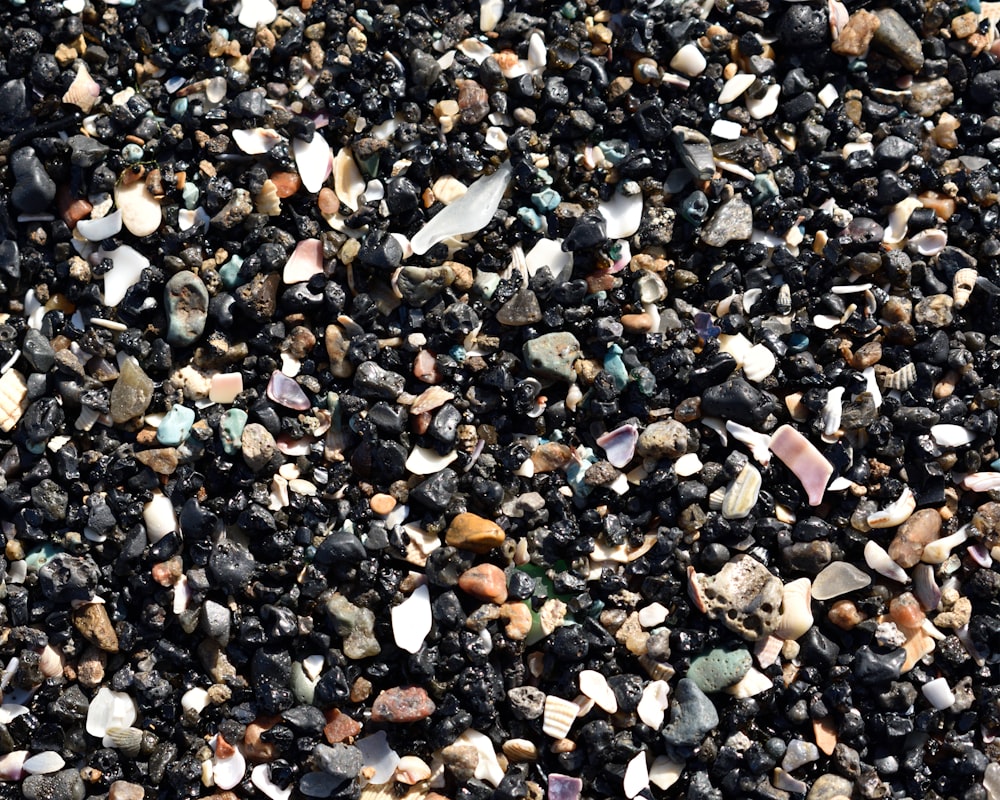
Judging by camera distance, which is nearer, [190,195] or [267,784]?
[267,784]

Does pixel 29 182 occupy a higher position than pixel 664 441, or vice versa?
pixel 29 182

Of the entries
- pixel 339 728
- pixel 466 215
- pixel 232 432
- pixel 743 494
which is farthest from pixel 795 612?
pixel 232 432

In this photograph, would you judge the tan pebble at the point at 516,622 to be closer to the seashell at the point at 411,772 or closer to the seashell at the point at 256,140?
the seashell at the point at 411,772

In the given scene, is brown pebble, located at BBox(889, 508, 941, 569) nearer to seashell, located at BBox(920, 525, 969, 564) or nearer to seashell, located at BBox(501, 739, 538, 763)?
seashell, located at BBox(920, 525, 969, 564)

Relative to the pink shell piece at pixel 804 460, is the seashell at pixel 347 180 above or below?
above

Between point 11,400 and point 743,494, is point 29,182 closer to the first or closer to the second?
point 11,400

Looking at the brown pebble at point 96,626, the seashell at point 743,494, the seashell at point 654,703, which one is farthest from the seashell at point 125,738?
the seashell at point 743,494

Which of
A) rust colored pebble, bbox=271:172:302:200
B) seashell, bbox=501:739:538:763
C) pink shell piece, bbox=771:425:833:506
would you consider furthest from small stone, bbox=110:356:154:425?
pink shell piece, bbox=771:425:833:506
